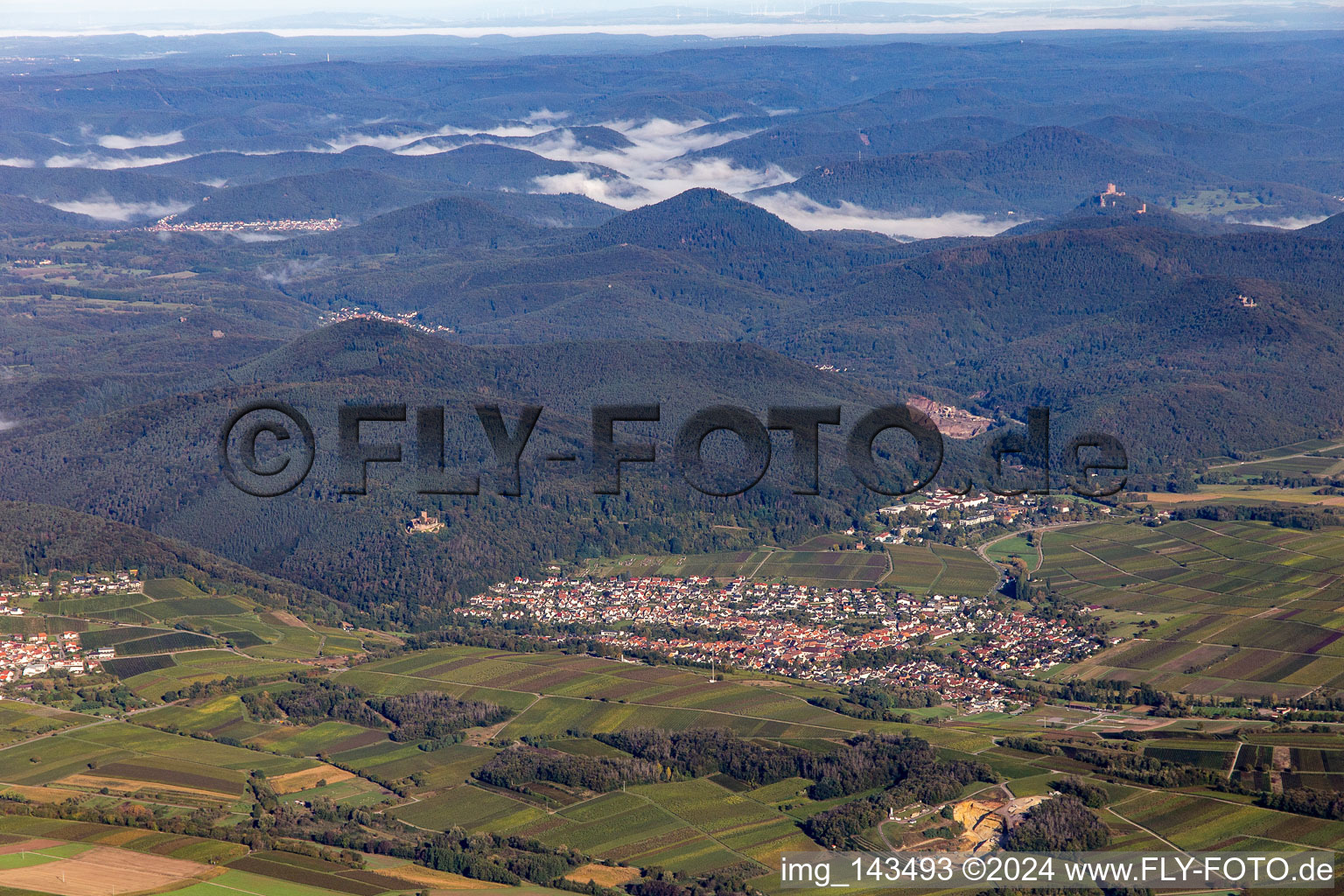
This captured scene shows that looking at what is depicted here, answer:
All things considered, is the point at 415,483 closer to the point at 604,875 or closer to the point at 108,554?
the point at 108,554

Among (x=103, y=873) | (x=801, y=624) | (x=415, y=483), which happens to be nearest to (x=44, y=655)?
(x=103, y=873)

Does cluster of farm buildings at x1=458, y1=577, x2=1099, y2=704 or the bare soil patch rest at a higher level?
the bare soil patch

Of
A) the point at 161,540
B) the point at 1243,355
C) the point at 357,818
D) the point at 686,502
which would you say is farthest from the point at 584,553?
the point at 1243,355

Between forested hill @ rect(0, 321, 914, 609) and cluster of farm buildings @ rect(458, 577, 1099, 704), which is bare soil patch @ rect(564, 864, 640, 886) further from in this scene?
forested hill @ rect(0, 321, 914, 609)

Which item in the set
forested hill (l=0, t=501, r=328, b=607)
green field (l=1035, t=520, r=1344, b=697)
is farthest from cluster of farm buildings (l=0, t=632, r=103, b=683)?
green field (l=1035, t=520, r=1344, b=697)

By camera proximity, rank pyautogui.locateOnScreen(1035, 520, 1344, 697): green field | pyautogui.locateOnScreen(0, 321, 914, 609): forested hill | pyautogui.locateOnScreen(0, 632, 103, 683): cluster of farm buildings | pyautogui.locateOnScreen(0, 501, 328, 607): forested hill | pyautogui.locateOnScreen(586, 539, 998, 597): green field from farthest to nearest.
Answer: pyautogui.locateOnScreen(0, 321, 914, 609): forested hill, pyautogui.locateOnScreen(586, 539, 998, 597): green field, pyautogui.locateOnScreen(0, 501, 328, 607): forested hill, pyautogui.locateOnScreen(0, 632, 103, 683): cluster of farm buildings, pyautogui.locateOnScreen(1035, 520, 1344, 697): green field

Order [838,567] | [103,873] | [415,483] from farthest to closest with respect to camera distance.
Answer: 1. [415,483]
2. [838,567]
3. [103,873]

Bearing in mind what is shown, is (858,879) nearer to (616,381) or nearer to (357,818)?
(357,818)

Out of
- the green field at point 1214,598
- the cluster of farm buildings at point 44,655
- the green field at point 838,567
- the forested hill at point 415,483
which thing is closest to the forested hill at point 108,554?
the forested hill at point 415,483
